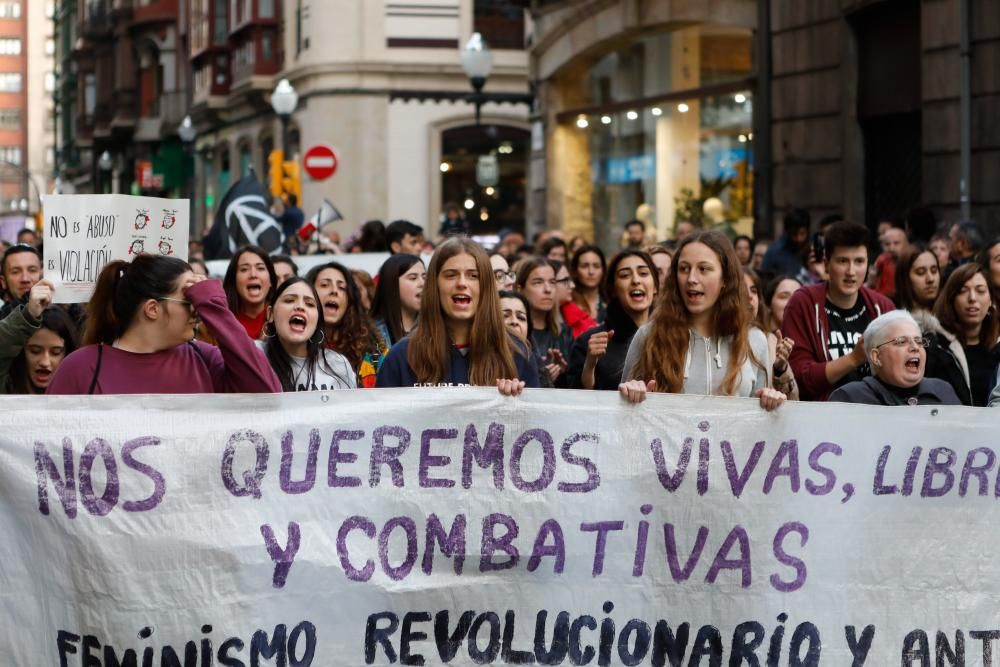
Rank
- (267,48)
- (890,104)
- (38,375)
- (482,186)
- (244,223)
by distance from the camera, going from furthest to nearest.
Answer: (267,48) < (482,186) < (890,104) < (244,223) < (38,375)

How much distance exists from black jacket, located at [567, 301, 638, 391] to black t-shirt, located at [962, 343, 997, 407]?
1.50 metres

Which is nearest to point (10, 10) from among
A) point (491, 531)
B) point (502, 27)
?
point (502, 27)

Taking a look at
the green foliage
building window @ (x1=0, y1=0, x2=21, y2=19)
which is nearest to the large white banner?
the green foliage

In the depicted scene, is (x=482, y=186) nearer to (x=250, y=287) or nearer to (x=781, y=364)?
(x=250, y=287)

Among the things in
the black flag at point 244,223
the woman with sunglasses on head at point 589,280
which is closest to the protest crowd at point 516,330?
the woman with sunglasses on head at point 589,280


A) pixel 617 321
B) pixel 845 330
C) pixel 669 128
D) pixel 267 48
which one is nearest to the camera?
pixel 845 330

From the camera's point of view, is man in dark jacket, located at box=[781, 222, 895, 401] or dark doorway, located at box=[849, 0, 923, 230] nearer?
man in dark jacket, located at box=[781, 222, 895, 401]

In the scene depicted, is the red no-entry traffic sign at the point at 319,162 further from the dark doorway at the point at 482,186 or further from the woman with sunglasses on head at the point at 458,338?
the woman with sunglasses on head at the point at 458,338

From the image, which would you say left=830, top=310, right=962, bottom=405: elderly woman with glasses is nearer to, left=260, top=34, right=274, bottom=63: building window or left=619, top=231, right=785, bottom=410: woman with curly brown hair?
left=619, top=231, right=785, bottom=410: woman with curly brown hair

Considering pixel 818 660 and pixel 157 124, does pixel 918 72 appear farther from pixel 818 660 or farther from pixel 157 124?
pixel 157 124

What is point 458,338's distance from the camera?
20.5 feet

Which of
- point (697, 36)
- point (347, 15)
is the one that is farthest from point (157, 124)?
point (697, 36)

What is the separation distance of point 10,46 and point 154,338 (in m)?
158

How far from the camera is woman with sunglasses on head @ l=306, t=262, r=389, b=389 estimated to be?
8117 mm
